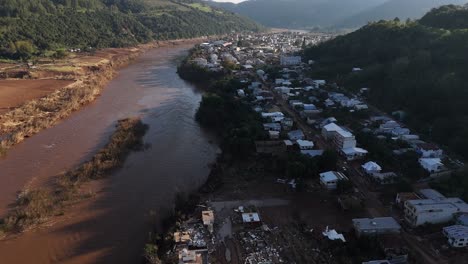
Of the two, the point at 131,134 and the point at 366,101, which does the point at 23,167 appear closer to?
the point at 131,134

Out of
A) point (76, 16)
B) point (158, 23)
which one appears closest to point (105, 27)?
point (76, 16)

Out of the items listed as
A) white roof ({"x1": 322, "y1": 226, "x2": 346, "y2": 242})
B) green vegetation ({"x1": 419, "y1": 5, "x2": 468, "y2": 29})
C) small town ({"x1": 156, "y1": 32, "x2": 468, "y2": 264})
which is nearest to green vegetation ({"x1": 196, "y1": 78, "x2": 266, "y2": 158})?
small town ({"x1": 156, "y1": 32, "x2": 468, "y2": 264})

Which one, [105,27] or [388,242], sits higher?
[105,27]

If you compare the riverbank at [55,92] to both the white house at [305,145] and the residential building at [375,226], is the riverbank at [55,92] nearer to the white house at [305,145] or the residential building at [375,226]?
the white house at [305,145]

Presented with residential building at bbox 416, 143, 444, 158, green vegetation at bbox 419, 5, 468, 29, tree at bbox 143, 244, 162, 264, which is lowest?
tree at bbox 143, 244, 162, 264

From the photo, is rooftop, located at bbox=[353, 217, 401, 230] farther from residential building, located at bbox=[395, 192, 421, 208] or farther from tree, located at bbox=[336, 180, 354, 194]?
tree, located at bbox=[336, 180, 354, 194]

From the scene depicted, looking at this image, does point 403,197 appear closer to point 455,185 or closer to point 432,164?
point 455,185

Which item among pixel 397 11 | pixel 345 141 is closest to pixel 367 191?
pixel 345 141
